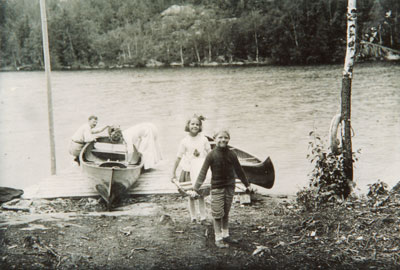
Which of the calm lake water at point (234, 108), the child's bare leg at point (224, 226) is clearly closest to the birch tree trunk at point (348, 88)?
the child's bare leg at point (224, 226)

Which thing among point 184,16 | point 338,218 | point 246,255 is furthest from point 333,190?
point 184,16

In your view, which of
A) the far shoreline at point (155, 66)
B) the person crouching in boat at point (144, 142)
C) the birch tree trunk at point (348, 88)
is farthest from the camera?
the far shoreline at point (155, 66)

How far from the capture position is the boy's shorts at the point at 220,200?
4402 mm

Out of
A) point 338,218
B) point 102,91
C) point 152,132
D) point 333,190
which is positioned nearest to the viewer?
point 338,218

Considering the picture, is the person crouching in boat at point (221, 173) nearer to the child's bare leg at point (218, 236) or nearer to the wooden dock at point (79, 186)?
the child's bare leg at point (218, 236)

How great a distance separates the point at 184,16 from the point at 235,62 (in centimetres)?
151

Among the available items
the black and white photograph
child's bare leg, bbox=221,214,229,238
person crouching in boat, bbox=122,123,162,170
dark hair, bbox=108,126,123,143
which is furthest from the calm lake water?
child's bare leg, bbox=221,214,229,238

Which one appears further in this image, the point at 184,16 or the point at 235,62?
the point at 235,62

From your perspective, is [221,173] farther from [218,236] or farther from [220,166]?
[218,236]

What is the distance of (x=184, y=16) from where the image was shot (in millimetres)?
8852

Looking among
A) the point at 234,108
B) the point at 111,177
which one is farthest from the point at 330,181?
the point at 234,108

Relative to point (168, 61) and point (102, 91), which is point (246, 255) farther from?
point (102, 91)

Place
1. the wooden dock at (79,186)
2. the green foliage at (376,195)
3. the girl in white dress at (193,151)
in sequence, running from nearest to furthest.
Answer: the girl in white dress at (193,151) → the green foliage at (376,195) → the wooden dock at (79,186)

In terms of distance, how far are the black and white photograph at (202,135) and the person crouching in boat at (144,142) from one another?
3 centimetres
